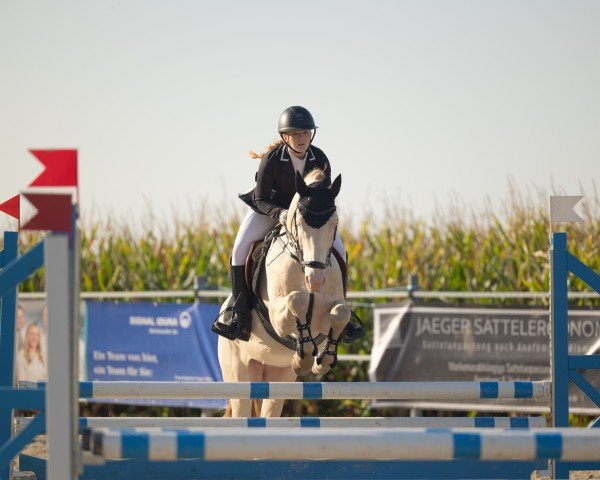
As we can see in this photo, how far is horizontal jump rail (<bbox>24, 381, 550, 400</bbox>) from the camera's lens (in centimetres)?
538

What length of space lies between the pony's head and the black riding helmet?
496mm

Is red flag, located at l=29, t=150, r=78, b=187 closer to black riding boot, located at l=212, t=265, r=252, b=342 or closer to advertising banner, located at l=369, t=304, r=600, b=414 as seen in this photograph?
black riding boot, located at l=212, t=265, r=252, b=342

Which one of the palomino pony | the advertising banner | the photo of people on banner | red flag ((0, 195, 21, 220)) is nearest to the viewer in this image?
the palomino pony

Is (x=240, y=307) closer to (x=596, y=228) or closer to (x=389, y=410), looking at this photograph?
(x=389, y=410)

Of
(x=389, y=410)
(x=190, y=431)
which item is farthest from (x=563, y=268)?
(x=389, y=410)

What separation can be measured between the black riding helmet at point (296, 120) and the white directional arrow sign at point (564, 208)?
59.7 inches

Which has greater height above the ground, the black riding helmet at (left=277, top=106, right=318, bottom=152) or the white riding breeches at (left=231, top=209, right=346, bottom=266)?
the black riding helmet at (left=277, top=106, right=318, bottom=152)

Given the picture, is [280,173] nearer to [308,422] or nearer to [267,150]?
[267,150]

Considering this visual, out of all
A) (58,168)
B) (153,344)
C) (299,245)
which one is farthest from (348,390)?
(153,344)

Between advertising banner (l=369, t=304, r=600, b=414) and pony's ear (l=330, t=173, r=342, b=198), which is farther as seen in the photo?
advertising banner (l=369, t=304, r=600, b=414)

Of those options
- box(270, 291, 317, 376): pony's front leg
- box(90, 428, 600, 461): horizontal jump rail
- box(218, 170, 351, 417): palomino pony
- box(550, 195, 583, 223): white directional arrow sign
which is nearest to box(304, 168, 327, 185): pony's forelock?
Answer: box(218, 170, 351, 417): palomino pony

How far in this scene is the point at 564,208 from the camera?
232 inches

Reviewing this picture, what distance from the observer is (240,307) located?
21.3 ft

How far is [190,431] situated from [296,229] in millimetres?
2600
